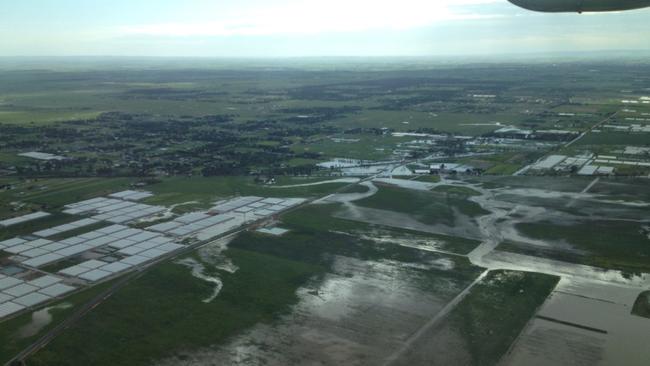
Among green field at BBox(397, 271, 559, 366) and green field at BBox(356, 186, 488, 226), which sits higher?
green field at BBox(356, 186, 488, 226)

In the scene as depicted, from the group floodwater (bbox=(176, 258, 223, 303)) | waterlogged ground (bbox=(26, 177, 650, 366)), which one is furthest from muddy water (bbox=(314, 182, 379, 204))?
floodwater (bbox=(176, 258, 223, 303))

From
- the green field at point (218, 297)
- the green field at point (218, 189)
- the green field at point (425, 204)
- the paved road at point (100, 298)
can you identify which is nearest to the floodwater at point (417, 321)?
the green field at point (218, 297)

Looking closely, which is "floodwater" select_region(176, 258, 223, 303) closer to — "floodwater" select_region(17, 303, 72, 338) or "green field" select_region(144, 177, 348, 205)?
"floodwater" select_region(17, 303, 72, 338)

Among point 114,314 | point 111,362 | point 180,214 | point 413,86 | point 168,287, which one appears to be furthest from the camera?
point 413,86

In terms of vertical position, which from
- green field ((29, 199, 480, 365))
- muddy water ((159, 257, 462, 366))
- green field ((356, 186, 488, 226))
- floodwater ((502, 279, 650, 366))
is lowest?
floodwater ((502, 279, 650, 366))

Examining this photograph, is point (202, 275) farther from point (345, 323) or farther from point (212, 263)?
point (345, 323)

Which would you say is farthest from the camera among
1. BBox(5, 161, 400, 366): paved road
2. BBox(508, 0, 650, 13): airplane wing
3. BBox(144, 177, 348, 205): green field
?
BBox(144, 177, 348, 205): green field

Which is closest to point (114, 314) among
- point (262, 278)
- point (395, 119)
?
point (262, 278)

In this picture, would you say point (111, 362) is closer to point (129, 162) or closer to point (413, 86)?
point (129, 162)

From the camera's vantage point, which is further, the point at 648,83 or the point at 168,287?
the point at 648,83
